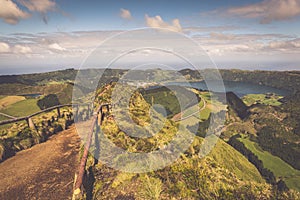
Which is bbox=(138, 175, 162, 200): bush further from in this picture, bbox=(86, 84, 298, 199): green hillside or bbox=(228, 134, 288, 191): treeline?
bbox=(228, 134, 288, 191): treeline

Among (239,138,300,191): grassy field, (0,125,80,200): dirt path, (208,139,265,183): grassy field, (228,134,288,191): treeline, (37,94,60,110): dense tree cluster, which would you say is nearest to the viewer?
(0,125,80,200): dirt path

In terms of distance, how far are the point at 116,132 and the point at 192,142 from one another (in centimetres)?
411

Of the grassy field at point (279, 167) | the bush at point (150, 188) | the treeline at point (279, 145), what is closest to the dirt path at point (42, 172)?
the bush at point (150, 188)

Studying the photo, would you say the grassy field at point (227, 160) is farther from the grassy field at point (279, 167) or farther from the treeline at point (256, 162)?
the grassy field at point (279, 167)

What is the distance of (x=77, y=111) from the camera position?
742 inches

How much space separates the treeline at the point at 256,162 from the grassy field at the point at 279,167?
536cm

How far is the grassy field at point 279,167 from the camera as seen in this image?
119 meters

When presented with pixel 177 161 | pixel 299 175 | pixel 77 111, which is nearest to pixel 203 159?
pixel 177 161

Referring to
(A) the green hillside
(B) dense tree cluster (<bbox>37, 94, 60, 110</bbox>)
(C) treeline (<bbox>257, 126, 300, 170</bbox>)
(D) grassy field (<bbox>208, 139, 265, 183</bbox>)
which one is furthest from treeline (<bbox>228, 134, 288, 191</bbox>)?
(B) dense tree cluster (<bbox>37, 94, 60, 110</bbox>)

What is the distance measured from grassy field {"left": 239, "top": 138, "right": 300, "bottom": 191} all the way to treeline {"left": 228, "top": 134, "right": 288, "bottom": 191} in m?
5.36

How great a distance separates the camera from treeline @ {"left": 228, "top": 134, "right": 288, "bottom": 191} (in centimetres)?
11185

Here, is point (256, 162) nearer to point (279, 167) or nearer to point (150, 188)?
point (279, 167)

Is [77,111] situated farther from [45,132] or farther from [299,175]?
[299,175]

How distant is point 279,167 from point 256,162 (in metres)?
18.0
